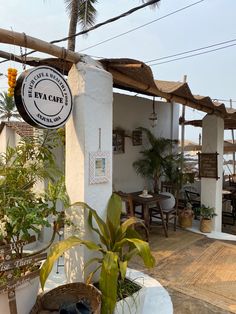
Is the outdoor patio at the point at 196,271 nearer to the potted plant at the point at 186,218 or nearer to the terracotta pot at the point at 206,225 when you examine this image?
the terracotta pot at the point at 206,225

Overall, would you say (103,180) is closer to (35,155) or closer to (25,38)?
(35,155)

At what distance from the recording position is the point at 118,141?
588 cm

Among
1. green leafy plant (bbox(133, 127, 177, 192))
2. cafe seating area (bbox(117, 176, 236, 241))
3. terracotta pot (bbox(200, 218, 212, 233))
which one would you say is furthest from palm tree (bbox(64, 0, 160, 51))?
terracotta pot (bbox(200, 218, 212, 233))

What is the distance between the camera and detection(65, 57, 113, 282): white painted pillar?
Result: 269cm

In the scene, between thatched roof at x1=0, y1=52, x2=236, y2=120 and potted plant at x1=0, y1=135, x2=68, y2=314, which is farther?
thatched roof at x1=0, y1=52, x2=236, y2=120

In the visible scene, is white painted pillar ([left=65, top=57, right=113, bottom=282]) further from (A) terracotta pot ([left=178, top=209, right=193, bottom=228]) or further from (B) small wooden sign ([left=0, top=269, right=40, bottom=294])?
(A) terracotta pot ([left=178, top=209, right=193, bottom=228])

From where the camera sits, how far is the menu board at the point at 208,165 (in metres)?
5.75

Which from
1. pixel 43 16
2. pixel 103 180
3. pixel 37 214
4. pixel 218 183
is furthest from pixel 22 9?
pixel 218 183

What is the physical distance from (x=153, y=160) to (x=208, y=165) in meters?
1.21

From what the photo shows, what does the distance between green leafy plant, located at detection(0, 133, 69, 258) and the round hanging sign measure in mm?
592

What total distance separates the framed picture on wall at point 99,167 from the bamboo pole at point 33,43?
3.27 feet

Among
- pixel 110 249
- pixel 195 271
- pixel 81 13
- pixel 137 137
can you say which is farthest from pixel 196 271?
pixel 81 13

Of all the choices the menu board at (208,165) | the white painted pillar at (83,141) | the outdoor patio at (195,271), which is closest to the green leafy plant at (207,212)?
the outdoor patio at (195,271)

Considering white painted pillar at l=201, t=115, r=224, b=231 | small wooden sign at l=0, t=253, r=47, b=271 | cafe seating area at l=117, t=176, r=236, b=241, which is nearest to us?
small wooden sign at l=0, t=253, r=47, b=271
